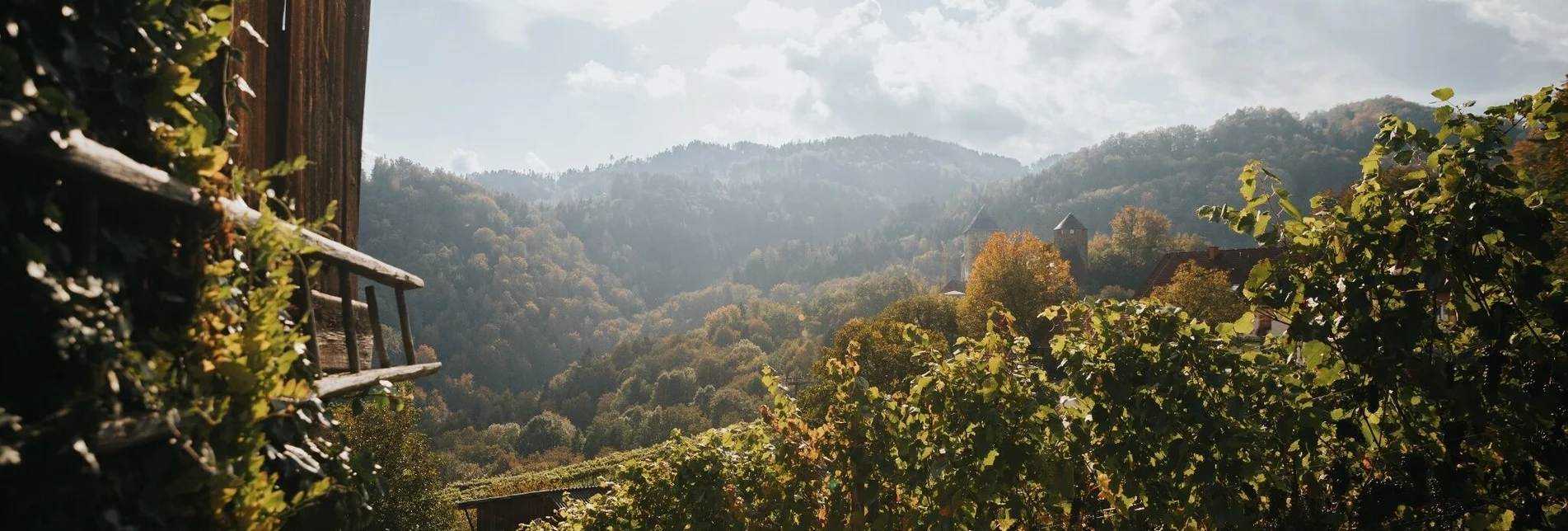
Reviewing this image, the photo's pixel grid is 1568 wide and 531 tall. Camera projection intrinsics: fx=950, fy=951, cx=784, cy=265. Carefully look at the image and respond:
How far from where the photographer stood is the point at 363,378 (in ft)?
11.6

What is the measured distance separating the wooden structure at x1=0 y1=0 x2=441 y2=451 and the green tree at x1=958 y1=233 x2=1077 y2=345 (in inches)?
1418

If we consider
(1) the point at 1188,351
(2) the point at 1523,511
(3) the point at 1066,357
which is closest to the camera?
(2) the point at 1523,511

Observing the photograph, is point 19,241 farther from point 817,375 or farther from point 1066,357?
point 817,375

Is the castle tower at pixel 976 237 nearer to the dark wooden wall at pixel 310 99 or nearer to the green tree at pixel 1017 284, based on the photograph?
the green tree at pixel 1017 284

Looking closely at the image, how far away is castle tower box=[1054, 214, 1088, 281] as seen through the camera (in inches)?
2534

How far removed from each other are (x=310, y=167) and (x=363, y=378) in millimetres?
1289

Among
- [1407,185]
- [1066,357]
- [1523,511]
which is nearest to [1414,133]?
[1407,185]

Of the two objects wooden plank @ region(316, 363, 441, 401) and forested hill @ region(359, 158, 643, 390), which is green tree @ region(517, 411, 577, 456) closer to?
forested hill @ region(359, 158, 643, 390)

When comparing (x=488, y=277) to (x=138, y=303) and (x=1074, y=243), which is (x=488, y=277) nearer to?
(x=1074, y=243)

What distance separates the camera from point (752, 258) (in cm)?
17688

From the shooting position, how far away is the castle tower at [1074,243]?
64375 millimetres

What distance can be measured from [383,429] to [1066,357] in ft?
73.3

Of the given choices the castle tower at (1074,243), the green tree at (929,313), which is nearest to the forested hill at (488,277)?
the castle tower at (1074,243)

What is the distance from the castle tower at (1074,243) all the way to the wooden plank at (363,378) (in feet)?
207
